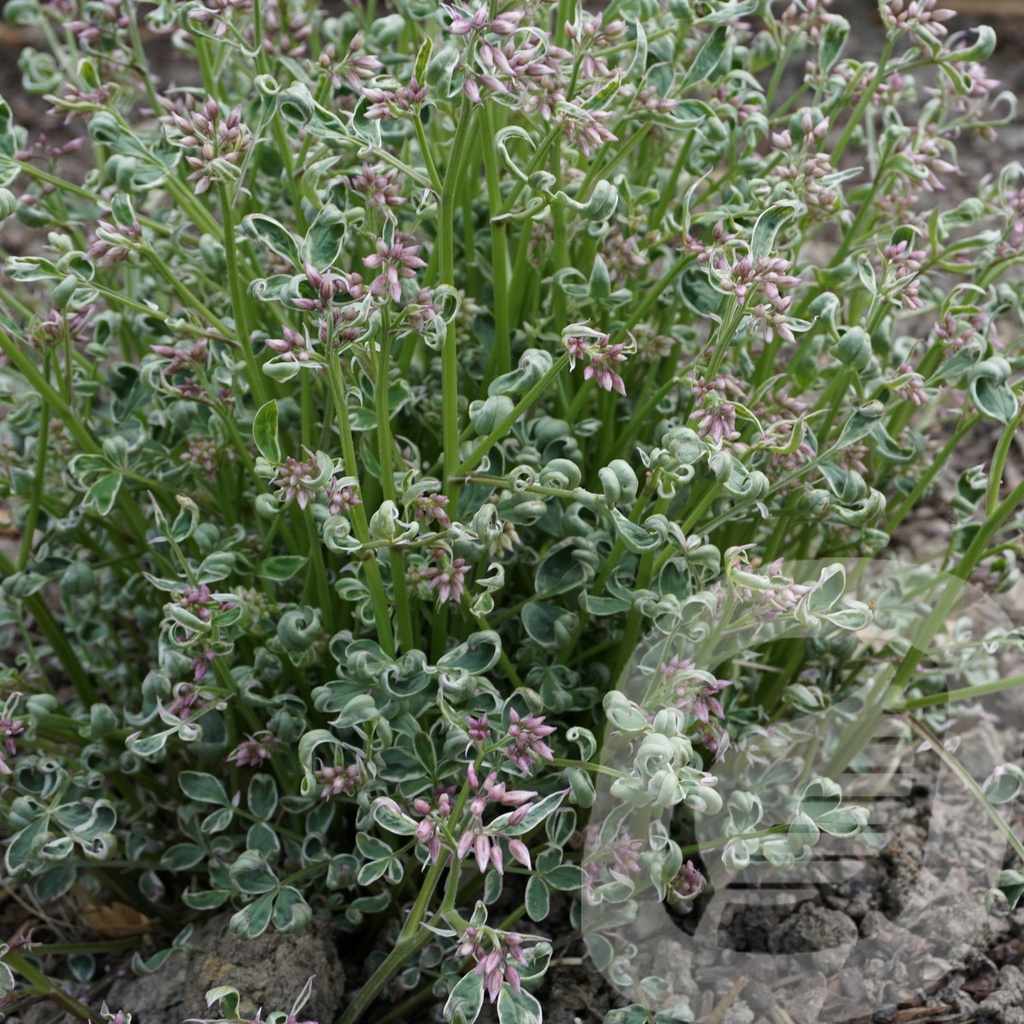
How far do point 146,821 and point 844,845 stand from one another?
110 centimetres

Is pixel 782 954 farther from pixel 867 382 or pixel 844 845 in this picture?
pixel 867 382

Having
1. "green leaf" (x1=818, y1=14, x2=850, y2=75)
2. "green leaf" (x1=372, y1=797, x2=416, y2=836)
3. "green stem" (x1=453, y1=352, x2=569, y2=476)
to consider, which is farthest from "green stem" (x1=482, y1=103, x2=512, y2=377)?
"green leaf" (x1=372, y1=797, x2=416, y2=836)

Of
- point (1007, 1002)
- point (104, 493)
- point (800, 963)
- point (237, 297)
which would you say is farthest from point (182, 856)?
point (1007, 1002)

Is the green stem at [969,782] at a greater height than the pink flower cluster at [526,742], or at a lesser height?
lesser

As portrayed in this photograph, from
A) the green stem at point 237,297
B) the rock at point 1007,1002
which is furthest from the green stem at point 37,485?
the rock at point 1007,1002

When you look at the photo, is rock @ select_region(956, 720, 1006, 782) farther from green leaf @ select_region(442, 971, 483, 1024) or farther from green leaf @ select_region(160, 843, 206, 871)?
green leaf @ select_region(160, 843, 206, 871)

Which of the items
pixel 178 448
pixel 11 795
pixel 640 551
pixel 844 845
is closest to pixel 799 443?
pixel 640 551

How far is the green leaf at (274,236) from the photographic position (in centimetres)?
130

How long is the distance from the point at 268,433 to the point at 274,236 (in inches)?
8.7

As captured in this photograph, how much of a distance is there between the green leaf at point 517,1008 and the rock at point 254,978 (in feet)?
1.22

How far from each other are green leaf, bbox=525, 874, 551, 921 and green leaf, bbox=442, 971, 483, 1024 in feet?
0.45

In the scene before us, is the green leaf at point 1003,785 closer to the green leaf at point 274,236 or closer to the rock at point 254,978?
the rock at point 254,978

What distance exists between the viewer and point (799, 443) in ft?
4.56

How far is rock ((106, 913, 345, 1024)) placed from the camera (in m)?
1.53
